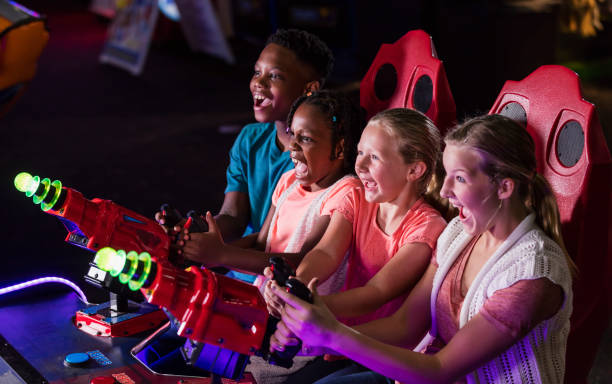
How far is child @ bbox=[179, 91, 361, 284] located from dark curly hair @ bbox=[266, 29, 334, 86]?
28 cm

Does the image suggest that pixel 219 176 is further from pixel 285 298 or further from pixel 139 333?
pixel 285 298

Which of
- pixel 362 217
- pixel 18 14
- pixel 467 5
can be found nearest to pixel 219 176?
pixel 18 14

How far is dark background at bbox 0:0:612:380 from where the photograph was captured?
4367 millimetres

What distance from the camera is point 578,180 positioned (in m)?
1.48

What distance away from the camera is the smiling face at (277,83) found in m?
2.19

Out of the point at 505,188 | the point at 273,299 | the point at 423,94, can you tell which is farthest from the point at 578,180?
the point at 273,299

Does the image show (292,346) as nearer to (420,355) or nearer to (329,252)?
(420,355)

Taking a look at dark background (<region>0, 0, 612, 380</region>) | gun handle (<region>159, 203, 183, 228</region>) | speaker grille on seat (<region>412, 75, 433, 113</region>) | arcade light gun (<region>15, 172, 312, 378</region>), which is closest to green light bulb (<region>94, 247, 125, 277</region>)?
arcade light gun (<region>15, 172, 312, 378</region>)

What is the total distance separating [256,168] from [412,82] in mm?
600

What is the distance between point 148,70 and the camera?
785 centimetres

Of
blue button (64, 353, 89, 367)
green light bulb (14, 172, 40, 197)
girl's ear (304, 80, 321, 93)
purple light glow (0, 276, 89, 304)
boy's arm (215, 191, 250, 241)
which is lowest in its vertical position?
blue button (64, 353, 89, 367)

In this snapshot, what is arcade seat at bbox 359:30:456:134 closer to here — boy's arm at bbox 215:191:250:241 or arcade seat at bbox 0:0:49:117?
boy's arm at bbox 215:191:250:241

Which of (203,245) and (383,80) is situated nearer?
(203,245)

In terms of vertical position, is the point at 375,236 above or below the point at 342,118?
below
